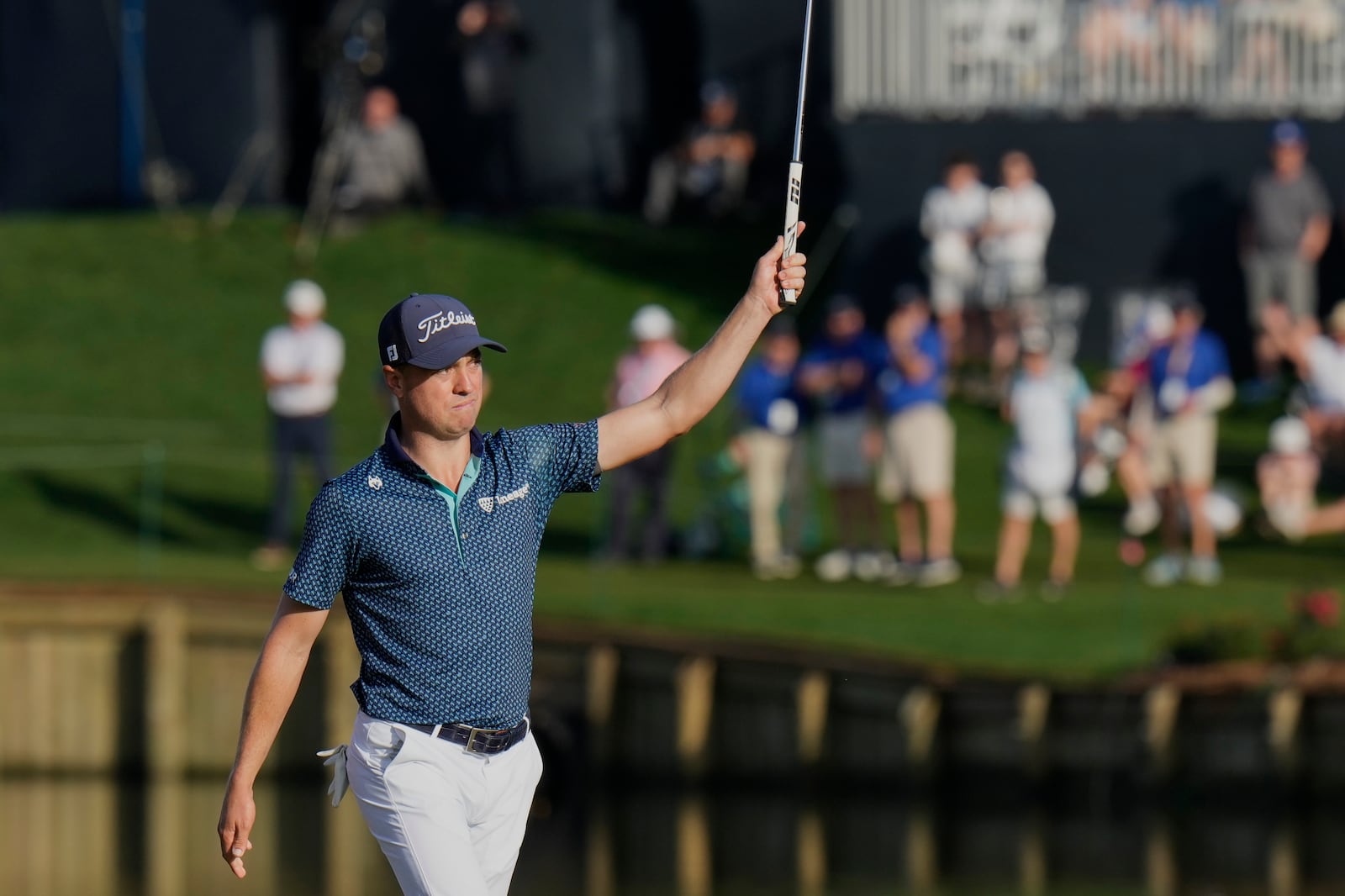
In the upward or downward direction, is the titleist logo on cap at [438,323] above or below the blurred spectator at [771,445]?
above

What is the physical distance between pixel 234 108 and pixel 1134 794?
548 inches

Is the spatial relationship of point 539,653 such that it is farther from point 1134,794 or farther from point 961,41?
point 961,41

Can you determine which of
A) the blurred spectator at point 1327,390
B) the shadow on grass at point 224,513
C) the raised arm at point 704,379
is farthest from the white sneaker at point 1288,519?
the raised arm at point 704,379

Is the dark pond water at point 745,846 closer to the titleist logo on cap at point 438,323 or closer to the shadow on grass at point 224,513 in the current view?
the shadow on grass at point 224,513

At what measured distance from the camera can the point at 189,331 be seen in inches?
821

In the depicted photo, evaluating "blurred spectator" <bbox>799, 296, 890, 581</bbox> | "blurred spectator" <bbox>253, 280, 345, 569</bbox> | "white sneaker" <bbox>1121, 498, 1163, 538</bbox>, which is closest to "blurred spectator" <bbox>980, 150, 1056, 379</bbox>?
"white sneaker" <bbox>1121, 498, 1163, 538</bbox>

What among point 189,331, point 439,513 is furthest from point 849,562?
point 439,513

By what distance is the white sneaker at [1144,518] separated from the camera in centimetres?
1638

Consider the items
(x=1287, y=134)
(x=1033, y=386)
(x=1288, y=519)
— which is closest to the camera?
(x=1033, y=386)

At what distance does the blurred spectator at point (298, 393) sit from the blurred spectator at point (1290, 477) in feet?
19.0

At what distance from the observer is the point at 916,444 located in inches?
601

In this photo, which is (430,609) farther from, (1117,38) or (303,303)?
(1117,38)

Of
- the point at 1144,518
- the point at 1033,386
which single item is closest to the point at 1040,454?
the point at 1033,386

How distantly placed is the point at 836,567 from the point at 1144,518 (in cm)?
216
